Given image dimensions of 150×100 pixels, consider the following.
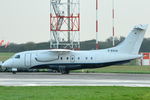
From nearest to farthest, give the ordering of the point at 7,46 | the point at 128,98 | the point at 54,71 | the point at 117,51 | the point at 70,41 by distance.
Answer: the point at 128,98
the point at 117,51
the point at 54,71
the point at 70,41
the point at 7,46

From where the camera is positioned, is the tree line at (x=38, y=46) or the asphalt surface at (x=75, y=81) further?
the tree line at (x=38, y=46)

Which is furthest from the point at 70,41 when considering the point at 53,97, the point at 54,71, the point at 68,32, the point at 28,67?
the point at 53,97

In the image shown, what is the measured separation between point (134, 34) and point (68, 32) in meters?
13.0

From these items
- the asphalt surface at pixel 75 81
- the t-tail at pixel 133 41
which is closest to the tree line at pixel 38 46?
the t-tail at pixel 133 41

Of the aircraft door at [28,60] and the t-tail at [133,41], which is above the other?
the t-tail at [133,41]

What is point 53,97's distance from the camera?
22.3m

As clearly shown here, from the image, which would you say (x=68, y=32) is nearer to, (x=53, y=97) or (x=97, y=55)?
(x=97, y=55)

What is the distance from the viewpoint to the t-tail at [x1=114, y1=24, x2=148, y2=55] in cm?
5388

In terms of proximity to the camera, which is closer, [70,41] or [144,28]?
[144,28]

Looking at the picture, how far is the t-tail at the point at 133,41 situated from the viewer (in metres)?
53.9

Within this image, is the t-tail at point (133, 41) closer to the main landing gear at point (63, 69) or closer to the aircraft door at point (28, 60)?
the main landing gear at point (63, 69)

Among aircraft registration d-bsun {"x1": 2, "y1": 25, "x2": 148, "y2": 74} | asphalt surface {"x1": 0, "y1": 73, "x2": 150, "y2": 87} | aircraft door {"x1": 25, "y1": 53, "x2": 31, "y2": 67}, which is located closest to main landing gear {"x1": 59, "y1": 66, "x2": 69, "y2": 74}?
aircraft registration d-bsun {"x1": 2, "y1": 25, "x2": 148, "y2": 74}

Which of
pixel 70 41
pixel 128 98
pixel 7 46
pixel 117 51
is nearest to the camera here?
pixel 128 98

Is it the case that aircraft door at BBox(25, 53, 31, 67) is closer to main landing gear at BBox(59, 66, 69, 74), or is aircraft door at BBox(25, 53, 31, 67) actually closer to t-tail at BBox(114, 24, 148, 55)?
main landing gear at BBox(59, 66, 69, 74)
